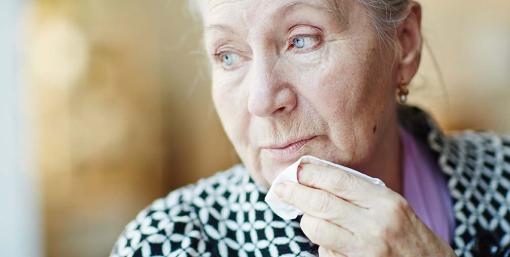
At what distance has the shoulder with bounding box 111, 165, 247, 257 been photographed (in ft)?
4.29

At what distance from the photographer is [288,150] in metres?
1.26

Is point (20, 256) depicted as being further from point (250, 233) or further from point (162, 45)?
point (250, 233)

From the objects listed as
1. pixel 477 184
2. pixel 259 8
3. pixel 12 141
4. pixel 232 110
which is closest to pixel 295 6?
pixel 259 8

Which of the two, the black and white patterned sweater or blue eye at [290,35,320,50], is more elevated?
blue eye at [290,35,320,50]

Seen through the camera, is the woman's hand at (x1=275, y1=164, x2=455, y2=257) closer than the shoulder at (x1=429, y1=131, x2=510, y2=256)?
Yes

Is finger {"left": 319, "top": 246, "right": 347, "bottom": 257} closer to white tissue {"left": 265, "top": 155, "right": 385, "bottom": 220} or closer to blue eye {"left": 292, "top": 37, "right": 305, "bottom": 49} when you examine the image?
white tissue {"left": 265, "top": 155, "right": 385, "bottom": 220}

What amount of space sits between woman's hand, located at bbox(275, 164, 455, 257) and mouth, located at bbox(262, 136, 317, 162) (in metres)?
0.10

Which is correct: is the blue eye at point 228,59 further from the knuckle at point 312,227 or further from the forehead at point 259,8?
the knuckle at point 312,227

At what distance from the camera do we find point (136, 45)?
14.3 feet

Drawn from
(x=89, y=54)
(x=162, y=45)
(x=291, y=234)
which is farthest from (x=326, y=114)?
(x=162, y=45)

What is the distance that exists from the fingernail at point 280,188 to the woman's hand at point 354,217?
0.01 meters

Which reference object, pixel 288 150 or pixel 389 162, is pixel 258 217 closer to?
pixel 288 150

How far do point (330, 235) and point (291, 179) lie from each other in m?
0.14

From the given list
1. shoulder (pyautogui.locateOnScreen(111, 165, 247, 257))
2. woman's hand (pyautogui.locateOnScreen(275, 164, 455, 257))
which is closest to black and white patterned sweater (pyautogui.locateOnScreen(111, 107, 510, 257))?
shoulder (pyautogui.locateOnScreen(111, 165, 247, 257))
